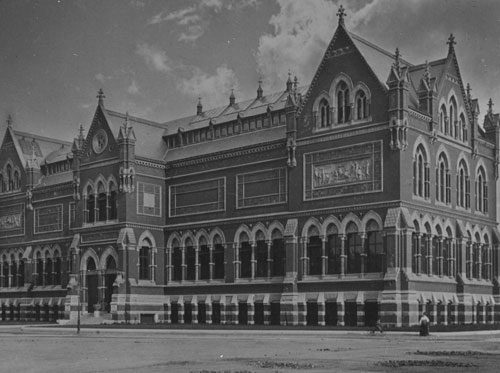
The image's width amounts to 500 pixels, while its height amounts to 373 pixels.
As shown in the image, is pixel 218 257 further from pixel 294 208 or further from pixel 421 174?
pixel 421 174

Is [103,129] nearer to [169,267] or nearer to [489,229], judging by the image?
[169,267]

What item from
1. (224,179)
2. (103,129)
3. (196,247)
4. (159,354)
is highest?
(103,129)

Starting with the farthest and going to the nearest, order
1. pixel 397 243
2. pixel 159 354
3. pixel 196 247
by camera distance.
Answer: pixel 196 247 → pixel 397 243 → pixel 159 354

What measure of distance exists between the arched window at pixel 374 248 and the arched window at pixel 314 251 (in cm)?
419

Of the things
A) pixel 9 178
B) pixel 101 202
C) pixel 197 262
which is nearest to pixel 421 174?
pixel 197 262

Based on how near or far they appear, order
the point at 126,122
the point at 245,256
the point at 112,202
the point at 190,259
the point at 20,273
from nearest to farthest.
Answer: the point at 245,256 → the point at 190,259 → the point at 126,122 → the point at 112,202 → the point at 20,273

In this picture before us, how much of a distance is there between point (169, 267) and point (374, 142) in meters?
23.2

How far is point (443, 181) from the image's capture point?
56.4 m

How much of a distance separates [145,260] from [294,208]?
51.6 feet

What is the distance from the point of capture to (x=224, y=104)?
76.4 meters

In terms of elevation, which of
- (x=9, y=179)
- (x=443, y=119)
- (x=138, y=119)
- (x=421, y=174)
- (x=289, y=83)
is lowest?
(x=421, y=174)

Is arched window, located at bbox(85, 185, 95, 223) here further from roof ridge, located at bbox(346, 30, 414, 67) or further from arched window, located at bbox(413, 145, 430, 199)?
arched window, located at bbox(413, 145, 430, 199)

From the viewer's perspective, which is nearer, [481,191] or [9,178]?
[481,191]

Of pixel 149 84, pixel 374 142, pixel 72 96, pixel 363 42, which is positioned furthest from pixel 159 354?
pixel 363 42
